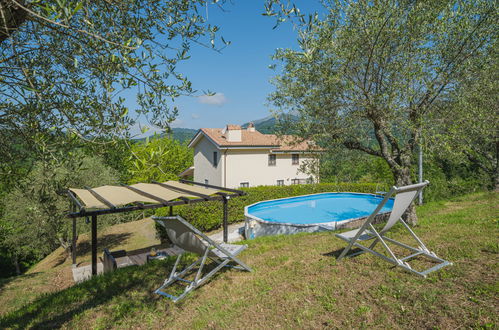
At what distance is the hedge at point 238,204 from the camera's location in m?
16.0

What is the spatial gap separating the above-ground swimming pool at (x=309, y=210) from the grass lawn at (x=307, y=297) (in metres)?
8.14

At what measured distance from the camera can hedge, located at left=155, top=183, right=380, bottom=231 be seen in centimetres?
1603

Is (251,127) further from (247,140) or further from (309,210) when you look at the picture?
(309,210)

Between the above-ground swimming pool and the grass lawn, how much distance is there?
8142 millimetres

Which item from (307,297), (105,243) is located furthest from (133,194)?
(105,243)

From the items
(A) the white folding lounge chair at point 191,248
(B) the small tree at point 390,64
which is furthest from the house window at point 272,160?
(A) the white folding lounge chair at point 191,248

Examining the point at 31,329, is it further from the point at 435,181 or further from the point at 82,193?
the point at 435,181

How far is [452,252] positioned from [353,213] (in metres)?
14.6

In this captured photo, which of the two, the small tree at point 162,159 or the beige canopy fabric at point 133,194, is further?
the beige canopy fabric at point 133,194

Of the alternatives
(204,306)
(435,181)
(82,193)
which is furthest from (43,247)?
(435,181)

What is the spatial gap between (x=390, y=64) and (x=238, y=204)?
12703 mm

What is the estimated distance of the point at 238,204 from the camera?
18297 mm

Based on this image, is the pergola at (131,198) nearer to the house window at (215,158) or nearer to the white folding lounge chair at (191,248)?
the white folding lounge chair at (191,248)

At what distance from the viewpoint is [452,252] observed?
5.10 m
